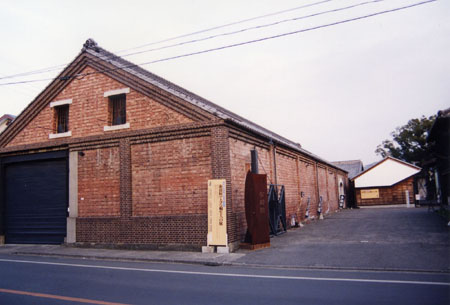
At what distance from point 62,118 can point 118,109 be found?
143 inches

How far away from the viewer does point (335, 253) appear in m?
11.6

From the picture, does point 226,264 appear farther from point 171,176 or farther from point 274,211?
point 274,211

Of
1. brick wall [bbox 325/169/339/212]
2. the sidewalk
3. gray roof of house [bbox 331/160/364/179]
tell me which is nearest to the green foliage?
gray roof of house [bbox 331/160/364/179]

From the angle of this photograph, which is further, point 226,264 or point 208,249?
point 208,249

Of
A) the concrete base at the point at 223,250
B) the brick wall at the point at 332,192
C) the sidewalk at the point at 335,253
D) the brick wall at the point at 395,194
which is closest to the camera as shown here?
the sidewalk at the point at 335,253

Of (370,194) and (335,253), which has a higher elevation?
(370,194)

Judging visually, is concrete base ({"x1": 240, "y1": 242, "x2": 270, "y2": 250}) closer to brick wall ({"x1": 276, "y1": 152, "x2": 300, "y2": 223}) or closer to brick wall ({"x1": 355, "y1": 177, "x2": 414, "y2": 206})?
brick wall ({"x1": 276, "y1": 152, "x2": 300, "y2": 223})

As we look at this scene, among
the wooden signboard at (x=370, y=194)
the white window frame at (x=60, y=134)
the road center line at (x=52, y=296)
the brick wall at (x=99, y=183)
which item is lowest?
the road center line at (x=52, y=296)

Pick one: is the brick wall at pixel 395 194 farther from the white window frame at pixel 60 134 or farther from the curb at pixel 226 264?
the white window frame at pixel 60 134

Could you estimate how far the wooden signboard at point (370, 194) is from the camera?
43.5 metres

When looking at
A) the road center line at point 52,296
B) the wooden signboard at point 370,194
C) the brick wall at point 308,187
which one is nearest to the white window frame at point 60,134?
the road center line at point 52,296

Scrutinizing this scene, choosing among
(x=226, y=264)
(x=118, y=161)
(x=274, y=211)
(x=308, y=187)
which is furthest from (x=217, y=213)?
(x=308, y=187)

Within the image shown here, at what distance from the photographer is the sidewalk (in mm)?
9828

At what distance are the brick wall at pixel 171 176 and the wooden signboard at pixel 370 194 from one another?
35.4 meters
